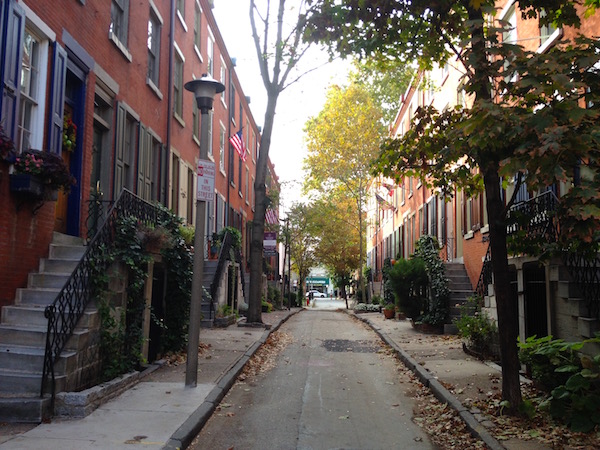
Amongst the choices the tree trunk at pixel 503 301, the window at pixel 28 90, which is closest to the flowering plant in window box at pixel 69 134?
the window at pixel 28 90

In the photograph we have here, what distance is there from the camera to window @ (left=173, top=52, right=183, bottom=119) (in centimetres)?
1612

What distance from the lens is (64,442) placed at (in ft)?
17.1

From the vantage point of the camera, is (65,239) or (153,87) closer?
(65,239)

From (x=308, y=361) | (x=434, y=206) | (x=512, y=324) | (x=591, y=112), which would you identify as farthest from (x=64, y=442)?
(x=434, y=206)

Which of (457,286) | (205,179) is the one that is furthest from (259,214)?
(205,179)

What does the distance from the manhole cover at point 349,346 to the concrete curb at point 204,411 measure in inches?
131

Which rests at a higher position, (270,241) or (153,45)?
(153,45)

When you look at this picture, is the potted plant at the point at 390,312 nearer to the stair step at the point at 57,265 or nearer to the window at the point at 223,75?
the window at the point at 223,75

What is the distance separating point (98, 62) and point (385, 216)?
3214cm

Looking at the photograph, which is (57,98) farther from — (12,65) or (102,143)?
(102,143)

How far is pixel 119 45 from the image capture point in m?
11.2

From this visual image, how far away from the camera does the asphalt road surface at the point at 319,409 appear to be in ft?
19.8

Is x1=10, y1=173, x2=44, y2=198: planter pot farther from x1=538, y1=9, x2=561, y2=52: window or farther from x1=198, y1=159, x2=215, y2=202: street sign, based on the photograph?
x1=538, y1=9, x2=561, y2=52: window

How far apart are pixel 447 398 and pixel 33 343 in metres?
5.24
